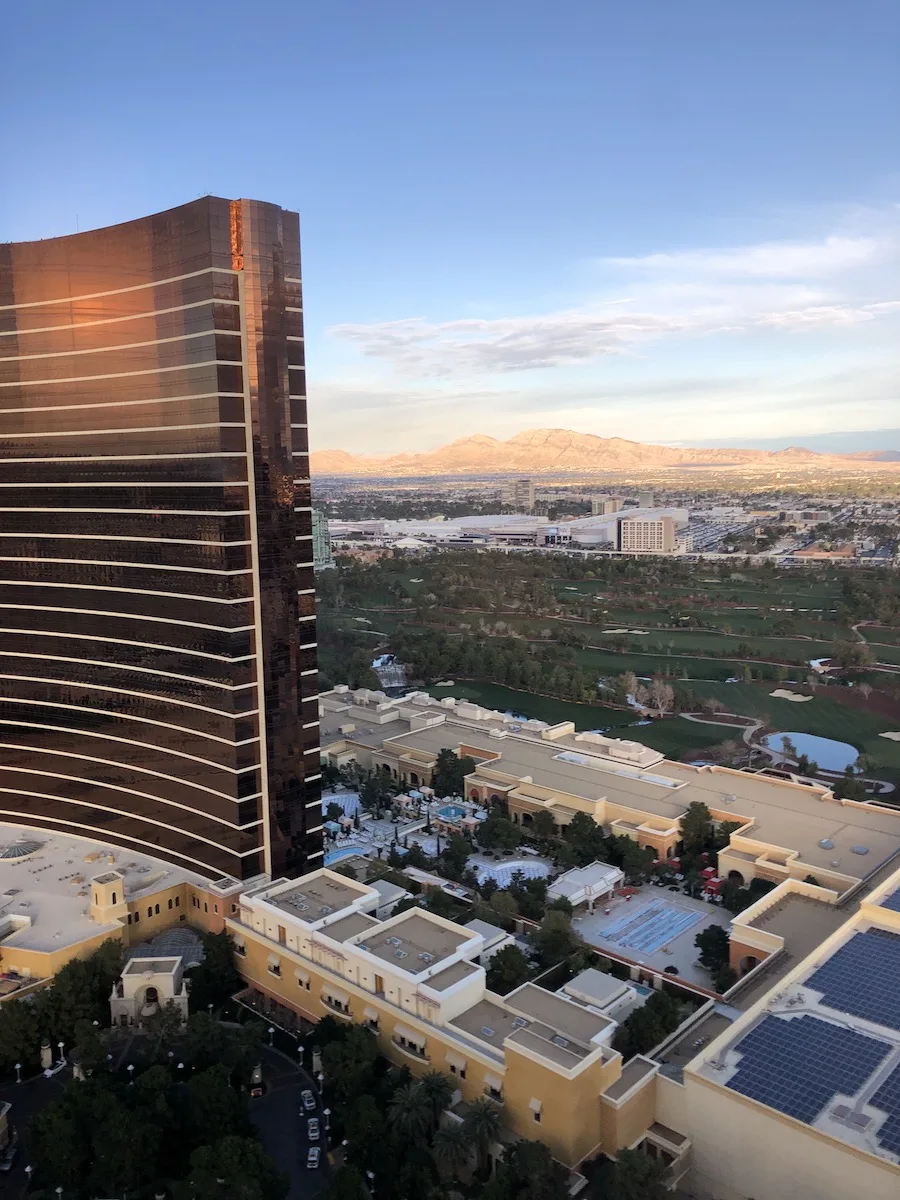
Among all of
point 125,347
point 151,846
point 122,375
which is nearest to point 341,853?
point 151,846

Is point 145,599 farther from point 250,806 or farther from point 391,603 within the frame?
point 391,603

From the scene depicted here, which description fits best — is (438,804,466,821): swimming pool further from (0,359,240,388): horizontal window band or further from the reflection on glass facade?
(0,359,240,388): horizontal window band

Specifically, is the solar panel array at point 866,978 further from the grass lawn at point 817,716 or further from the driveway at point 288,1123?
the grass lawn at point 817,716

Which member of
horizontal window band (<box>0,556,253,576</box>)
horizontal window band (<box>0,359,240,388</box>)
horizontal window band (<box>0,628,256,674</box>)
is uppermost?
horizontal window band (<box>0,359,240,388</box>)

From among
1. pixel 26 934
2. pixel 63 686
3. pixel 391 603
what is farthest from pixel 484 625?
pixel 26 934

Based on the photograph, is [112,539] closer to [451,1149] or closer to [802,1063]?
[451,1149]

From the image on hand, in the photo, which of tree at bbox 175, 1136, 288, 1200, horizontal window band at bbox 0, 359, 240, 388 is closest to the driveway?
tree at bbox 175, 1136, 288, 1200

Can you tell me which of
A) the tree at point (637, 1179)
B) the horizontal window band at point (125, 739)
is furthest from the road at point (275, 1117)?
the horizontal window band at point (125, 739)
